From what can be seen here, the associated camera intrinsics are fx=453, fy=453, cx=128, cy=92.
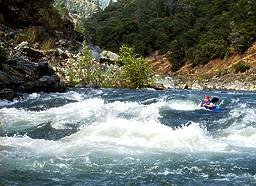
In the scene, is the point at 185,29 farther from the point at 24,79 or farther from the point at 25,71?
the point at 24,79

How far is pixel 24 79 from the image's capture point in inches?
1112

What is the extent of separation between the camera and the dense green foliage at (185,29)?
7000cm

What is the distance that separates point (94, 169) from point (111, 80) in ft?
80.8

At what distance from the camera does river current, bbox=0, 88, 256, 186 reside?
36.6ft

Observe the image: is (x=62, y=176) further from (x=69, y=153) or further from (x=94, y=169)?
(x=69, y=153)

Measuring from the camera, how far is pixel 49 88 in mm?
29484

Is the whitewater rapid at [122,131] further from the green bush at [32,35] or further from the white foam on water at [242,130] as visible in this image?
the green bush at [32,35]

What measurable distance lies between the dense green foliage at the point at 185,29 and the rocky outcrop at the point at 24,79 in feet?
136

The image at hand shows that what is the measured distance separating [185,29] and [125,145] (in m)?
75.9

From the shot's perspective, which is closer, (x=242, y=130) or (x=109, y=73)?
(x=242, y=130)

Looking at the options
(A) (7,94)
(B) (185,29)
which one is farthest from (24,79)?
(B) (185,29)

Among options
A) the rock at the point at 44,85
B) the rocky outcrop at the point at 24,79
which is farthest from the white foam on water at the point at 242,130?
the rock at the point at 44,85

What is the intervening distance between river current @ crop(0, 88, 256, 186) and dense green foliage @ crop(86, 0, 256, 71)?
158 ft

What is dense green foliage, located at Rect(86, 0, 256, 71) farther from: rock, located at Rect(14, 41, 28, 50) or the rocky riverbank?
rock, located at Rect(14, 41, 28, 50)
